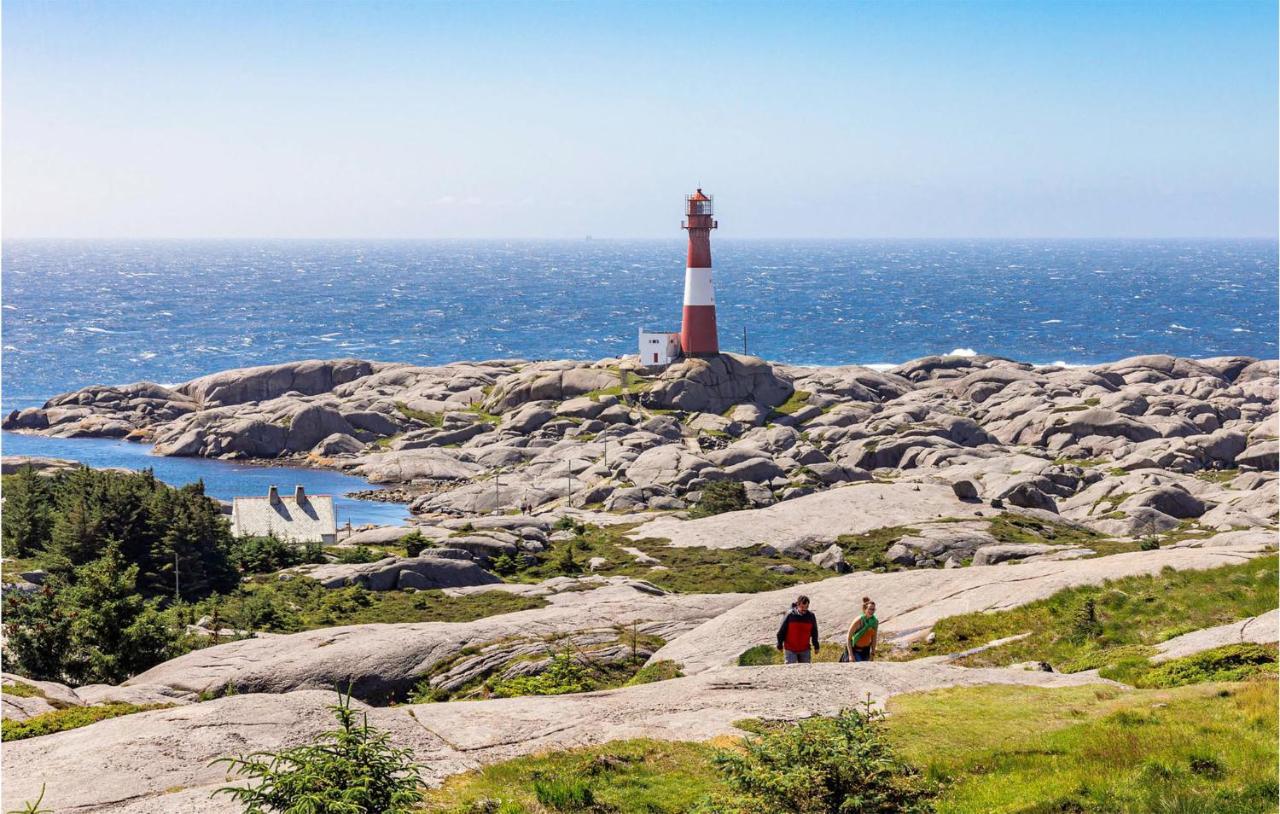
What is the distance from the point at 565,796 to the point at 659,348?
90.9 metres

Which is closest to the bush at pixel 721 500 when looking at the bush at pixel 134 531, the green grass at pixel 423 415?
the bush at pixel 134 531

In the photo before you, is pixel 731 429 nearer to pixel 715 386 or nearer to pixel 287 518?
pixel 715 386

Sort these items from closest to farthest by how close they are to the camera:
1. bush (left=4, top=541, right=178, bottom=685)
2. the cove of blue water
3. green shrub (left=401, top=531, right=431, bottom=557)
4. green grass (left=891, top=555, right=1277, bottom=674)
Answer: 1. green grass (left=891, top=555, right=1277, bottom=674)
2. bush (left=4, top=541, right=178, bottom=685)
3. green shrub (left=401, top=531, right=431, bottom=557)
4. the cove of blue water

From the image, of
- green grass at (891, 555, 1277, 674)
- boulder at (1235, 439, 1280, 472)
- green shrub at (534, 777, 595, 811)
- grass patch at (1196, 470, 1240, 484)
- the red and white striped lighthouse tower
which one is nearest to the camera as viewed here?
green shrub at (534, 777, 595, 811)

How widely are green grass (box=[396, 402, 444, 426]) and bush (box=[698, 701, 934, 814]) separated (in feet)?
307

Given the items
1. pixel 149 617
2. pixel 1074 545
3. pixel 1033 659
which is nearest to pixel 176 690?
pixel 149 617

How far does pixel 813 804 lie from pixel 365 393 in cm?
10888

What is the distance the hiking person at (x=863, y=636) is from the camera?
22.7 m

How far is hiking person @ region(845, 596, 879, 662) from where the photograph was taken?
74.6ft

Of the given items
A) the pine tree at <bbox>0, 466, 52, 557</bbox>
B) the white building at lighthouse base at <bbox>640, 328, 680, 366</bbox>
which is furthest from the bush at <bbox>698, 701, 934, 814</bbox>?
the white building at lighthouse base at <bbox>640, 328, 680, 366</bbox>

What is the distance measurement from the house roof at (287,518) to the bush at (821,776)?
4888cm

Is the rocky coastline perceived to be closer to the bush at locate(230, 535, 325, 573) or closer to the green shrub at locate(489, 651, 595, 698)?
the bush at locate(230, 535, 325, 573)

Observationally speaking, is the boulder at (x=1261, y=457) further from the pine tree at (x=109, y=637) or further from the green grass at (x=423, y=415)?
the pine tree at (x=109, y=637)

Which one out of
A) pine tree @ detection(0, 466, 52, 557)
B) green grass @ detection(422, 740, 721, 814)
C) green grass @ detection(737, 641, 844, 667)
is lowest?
pine tree @ detection(0, 466, 52, 557)
